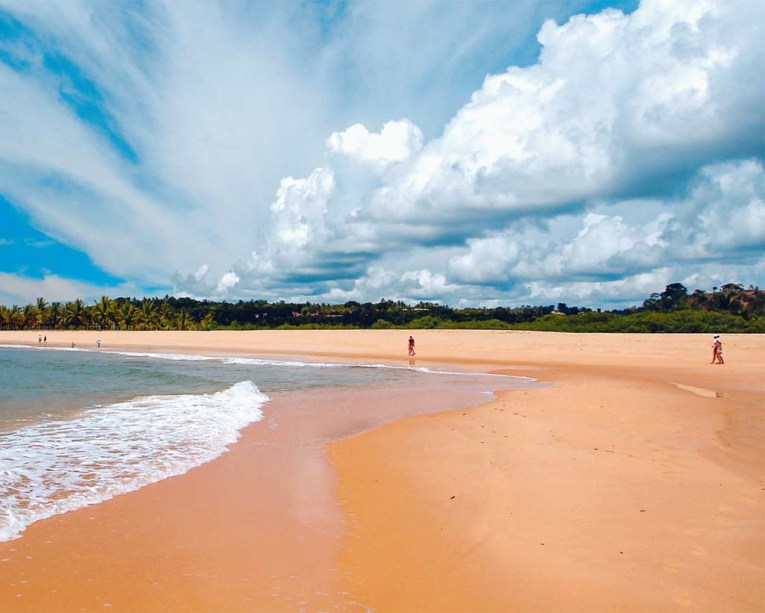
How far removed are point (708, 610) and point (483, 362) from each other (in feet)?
98.4

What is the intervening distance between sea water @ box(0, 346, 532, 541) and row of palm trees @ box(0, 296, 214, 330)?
86.6 metres

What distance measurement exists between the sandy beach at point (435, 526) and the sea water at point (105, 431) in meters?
0.69

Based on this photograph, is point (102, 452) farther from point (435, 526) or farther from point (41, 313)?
point (41, 313)

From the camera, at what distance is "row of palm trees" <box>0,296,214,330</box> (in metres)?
103

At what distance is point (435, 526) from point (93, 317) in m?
115

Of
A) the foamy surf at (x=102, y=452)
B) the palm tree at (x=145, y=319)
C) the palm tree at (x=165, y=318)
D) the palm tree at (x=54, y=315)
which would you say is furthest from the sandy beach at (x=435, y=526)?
the palm tree at (x=54, y=315)

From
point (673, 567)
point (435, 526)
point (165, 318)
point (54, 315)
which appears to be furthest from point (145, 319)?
point (673, 567)

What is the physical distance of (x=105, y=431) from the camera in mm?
10656

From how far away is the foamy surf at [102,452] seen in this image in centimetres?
648

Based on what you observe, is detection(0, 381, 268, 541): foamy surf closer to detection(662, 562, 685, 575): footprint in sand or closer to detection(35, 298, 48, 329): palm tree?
detection(662, 562, 685, 575): footprint in sand

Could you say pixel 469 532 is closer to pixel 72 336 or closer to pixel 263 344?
pixel 263 344

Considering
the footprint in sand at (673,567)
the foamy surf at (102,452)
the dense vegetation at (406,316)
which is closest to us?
the footprint in sand at (673,567)

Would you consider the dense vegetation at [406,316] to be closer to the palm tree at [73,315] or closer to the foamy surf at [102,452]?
the palm tree at [73,315]

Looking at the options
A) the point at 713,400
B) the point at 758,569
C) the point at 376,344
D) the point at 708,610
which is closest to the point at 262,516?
the point at 708,610
